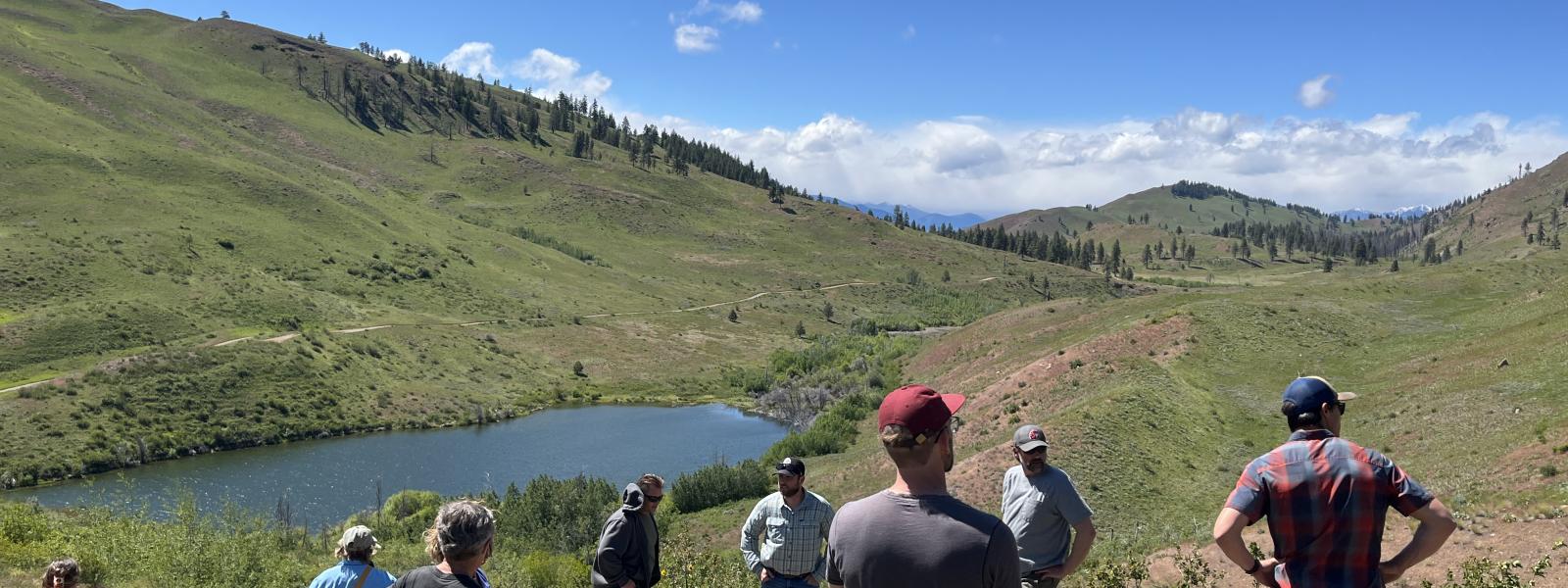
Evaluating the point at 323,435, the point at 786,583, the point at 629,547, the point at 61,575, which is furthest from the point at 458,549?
the point at 323,435

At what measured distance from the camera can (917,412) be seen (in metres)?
4.00

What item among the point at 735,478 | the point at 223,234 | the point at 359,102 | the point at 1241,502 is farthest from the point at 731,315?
the point at 359,102

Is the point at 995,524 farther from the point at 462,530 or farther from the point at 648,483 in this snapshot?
the point at 648,483

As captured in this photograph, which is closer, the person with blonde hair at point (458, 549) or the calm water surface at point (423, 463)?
the person with blonde hair at point (458, 549)

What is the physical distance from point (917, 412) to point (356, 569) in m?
4.62

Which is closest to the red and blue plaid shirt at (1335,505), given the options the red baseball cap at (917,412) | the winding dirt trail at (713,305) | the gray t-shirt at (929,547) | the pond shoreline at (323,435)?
the gray t-shirt at (929,547)

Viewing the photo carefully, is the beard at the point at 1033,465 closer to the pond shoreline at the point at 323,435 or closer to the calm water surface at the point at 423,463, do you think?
the calm water surface at the point at 423,463

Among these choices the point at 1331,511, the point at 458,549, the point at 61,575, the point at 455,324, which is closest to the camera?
the point at 1331,511

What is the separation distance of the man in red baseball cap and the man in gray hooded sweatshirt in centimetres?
357

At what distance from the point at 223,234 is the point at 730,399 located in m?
54.9

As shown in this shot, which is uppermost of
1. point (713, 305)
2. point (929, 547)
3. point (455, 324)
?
point (929, 547)

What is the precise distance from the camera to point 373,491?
149 ft

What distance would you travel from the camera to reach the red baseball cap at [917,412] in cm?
398

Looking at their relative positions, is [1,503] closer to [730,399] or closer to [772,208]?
[730,399]
